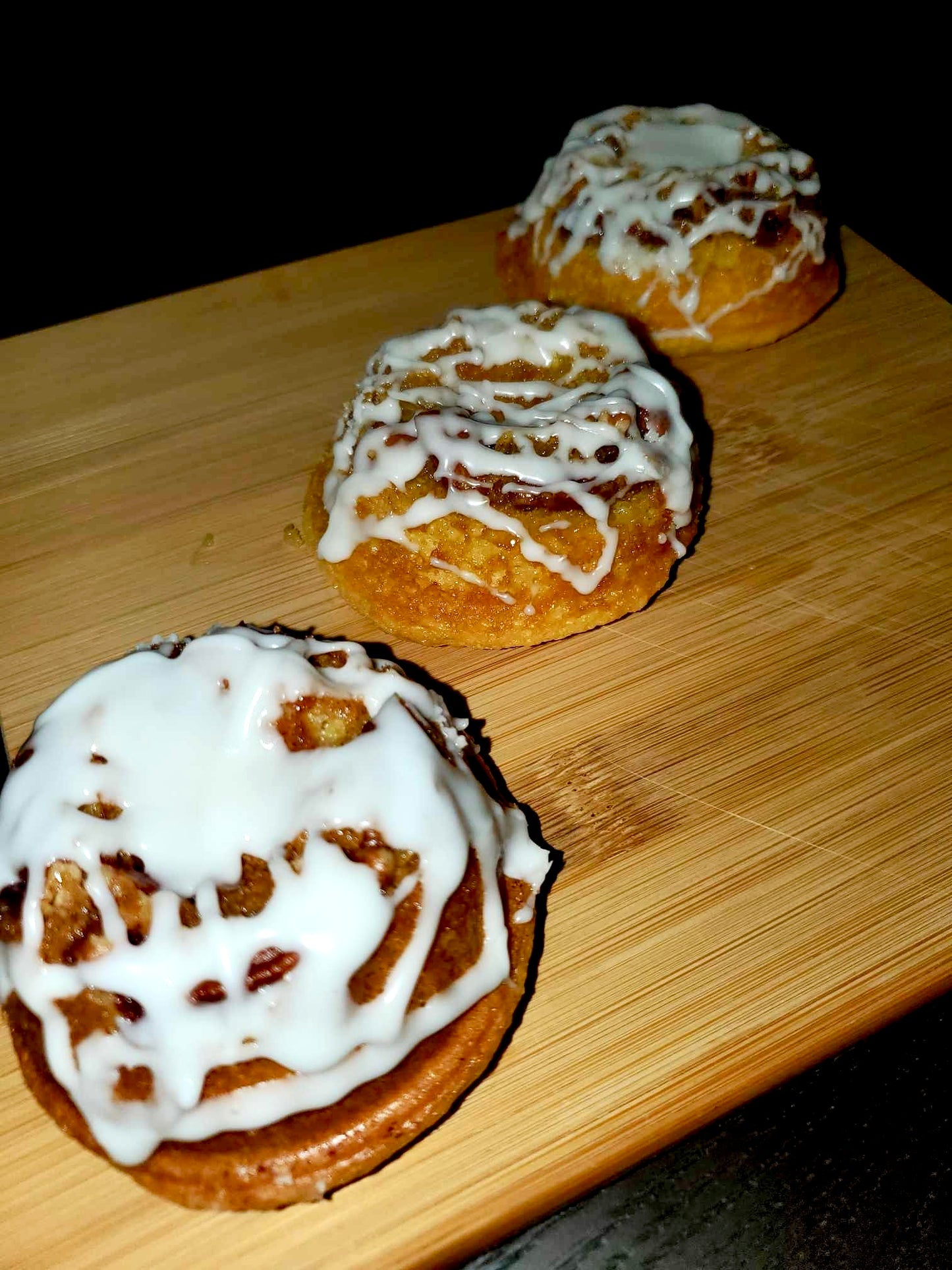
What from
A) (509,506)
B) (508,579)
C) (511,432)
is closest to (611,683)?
(508,579)

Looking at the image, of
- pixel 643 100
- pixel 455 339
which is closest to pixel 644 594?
pixel 455 339

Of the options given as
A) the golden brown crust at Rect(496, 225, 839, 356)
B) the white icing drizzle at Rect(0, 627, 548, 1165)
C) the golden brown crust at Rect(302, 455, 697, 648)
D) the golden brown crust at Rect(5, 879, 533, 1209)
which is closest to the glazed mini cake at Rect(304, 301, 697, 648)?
the golden brown crust at Rect(302, 455, 697, 648)

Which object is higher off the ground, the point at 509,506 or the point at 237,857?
the point at 509,506

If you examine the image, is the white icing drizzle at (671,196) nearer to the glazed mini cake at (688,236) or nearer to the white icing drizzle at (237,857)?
the glazed mini cake at (688,236)

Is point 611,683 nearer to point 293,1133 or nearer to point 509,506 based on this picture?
point 509,506

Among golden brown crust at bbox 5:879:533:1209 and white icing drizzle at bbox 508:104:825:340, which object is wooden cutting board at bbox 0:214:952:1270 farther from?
white icing drizzle at bbox 508:104:825:340

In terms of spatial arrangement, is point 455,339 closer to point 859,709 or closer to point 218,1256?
point 859,709
